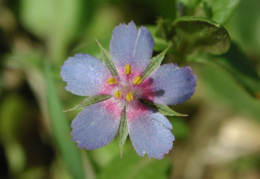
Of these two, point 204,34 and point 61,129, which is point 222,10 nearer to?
point 204,34

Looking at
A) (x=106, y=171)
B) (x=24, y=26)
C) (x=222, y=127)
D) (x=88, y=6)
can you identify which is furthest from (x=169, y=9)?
(x=106, y=171)

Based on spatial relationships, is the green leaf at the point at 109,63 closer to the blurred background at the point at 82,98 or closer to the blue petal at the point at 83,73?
the blue petal at the point at 83,73

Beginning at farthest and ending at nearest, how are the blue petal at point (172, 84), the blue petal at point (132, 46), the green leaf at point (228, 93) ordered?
the green leaf at point (228, 93) < the blue petal at point (132, 46) < the blue petal at point (172, 84)

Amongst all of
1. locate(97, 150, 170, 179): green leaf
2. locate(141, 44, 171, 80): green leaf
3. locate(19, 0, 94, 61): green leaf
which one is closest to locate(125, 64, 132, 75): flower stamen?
locate(141, 44, 171, 80): green leaf

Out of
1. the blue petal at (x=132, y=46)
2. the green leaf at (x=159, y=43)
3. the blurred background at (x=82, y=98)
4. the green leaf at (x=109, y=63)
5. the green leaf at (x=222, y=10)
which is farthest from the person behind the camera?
the blurred background at (x=82, y=98)

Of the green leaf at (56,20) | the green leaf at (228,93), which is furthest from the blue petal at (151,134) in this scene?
the green leaf at (56,20)

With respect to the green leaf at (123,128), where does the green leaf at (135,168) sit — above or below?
below

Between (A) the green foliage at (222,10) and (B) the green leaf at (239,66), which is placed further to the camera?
(B) the green leaf at (239,66)
